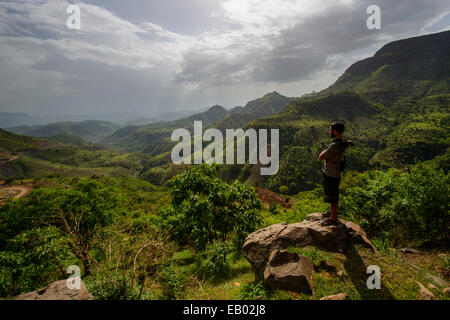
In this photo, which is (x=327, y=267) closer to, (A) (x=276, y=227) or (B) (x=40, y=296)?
(A) (x=276, y=227)

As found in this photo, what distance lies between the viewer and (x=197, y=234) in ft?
30.5

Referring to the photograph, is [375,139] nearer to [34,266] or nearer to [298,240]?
[298,240]

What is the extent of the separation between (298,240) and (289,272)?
204cm

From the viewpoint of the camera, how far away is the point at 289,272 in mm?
5582

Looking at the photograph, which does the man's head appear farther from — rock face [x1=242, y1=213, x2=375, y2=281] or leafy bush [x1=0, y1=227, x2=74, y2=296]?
leafy bush [x1=0, y1=227, x2=74, y2=296]

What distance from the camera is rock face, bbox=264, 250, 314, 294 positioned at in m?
5.42

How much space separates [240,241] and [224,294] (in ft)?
11.7

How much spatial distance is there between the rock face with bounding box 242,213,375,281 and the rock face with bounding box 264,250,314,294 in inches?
27.3

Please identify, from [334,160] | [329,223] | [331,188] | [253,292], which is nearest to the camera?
[253,292]

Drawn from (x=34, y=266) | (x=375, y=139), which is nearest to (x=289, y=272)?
(x=34, y=266)

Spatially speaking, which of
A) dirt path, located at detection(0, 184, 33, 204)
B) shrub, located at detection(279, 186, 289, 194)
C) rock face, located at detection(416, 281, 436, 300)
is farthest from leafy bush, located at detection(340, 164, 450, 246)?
dirt path, located at detection(0, 184, 33, 204)

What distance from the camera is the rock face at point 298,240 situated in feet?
22.5

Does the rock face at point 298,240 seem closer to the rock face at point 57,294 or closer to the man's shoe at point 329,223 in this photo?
the man's shoe at point 329,223
